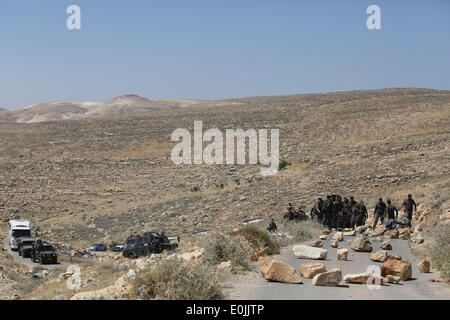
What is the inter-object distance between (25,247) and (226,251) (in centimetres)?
2143

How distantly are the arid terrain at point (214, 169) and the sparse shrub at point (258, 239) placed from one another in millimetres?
5794

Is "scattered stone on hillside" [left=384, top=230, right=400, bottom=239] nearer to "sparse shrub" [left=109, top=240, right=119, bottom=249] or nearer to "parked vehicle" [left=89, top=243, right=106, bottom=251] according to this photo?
"sparse shrub" [left=109, top=240, right=119, bottom=249]

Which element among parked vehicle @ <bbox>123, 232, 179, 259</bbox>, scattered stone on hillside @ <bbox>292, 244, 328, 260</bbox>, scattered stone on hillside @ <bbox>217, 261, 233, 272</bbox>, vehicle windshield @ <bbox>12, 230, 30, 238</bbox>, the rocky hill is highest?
the rocky hill

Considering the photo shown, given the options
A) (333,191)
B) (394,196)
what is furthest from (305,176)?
(394,196)

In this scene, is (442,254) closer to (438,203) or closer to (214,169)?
(438,203)

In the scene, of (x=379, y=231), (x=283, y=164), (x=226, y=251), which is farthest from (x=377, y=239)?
(x=283, y=164)

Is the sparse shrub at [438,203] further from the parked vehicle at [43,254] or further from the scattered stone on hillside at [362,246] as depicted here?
the parked vehicle at [43,254]

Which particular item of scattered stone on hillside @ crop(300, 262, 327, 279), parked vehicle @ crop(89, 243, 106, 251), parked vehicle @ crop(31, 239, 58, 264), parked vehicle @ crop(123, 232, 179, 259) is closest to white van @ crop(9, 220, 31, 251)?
parked vehicle @ crop(89, 243, 106, 251)

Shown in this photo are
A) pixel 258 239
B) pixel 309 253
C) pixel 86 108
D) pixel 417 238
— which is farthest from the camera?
pixel 86 108

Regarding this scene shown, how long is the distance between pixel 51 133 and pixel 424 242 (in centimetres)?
6244

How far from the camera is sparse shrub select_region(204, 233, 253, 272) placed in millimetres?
10938

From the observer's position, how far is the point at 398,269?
391 inches

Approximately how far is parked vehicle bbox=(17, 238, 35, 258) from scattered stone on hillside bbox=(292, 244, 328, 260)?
1988cm
